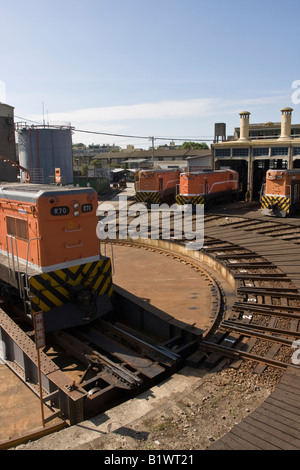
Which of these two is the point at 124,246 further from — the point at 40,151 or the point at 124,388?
the point at 40,151

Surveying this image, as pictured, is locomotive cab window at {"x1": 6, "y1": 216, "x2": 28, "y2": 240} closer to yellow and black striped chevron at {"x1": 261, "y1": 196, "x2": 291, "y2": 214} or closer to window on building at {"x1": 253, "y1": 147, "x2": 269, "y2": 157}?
yellow and black striped chevron at {"x1": 261, "y1": 196, "x2": 291, "y2": 214}

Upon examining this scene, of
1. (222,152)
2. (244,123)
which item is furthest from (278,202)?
(244,123)

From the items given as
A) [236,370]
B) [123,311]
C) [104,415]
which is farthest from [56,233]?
[236,370]

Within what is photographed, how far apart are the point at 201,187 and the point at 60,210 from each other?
57.6 feet

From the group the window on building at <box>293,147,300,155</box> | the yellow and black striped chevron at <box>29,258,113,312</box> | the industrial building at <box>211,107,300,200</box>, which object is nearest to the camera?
the yellow and black striped chevron at <box>29,258,113,312</box>

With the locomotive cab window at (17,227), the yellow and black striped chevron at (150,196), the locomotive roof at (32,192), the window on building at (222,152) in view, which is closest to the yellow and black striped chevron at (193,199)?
the yellow and black striped chevron at (150,196)

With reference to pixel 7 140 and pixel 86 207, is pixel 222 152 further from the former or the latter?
pixel 86 207

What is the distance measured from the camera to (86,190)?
779cm

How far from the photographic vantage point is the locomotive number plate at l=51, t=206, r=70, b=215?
7.29 metres

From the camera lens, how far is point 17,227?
26.3 ft

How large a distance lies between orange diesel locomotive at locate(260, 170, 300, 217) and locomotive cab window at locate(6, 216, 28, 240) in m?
16.1

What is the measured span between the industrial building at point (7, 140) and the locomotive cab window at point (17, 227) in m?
25.2

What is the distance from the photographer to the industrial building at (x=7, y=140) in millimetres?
31688

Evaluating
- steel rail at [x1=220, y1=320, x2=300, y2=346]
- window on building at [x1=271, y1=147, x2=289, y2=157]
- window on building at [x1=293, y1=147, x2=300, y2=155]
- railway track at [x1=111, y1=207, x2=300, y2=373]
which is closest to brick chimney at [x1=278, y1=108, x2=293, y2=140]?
window on building at [x1=271, y1=147, x2=289, y2=157]
